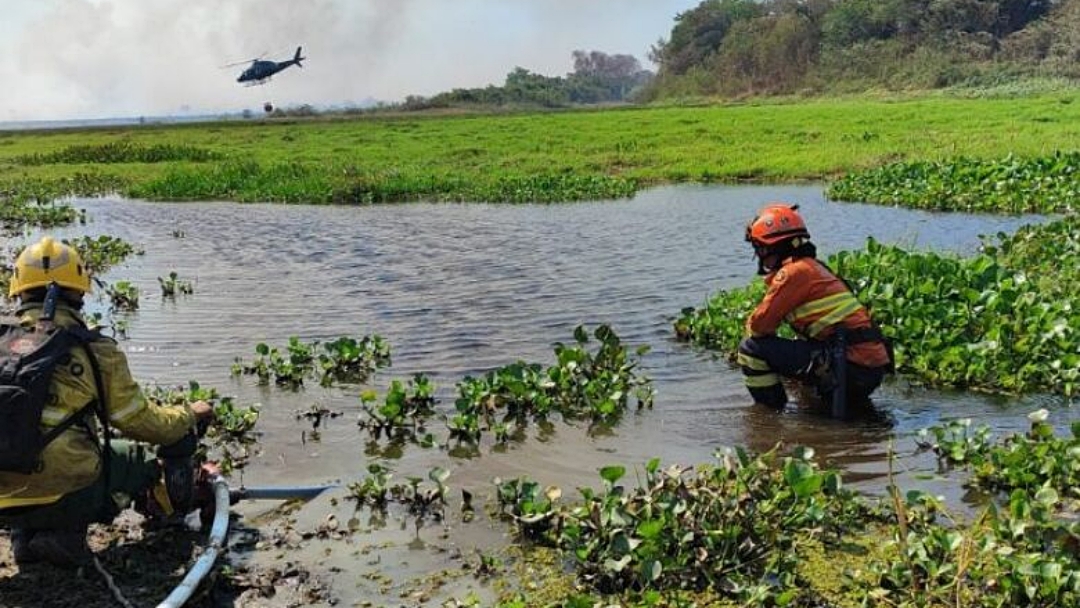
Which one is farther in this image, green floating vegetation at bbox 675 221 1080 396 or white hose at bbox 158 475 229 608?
green floating vegetation at bbox 675 221 1080 396

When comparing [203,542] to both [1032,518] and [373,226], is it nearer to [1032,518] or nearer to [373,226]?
[1032,518]

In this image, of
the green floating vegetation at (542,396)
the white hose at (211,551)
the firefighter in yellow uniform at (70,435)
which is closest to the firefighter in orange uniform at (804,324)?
the green floating vegetation at (542,396)

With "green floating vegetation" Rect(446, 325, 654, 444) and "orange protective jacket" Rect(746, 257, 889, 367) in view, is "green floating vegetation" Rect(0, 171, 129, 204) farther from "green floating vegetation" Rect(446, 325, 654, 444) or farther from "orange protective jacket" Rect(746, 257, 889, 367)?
"orange protective jacket" Rect(746, 257, 889, 367)

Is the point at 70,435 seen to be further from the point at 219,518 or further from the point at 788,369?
the point at 788,369

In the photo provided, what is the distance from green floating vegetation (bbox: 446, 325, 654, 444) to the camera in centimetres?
743

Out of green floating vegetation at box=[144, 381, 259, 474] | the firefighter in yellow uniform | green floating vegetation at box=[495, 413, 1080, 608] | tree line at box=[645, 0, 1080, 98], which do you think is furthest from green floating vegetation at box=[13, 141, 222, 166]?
tree line at box=[645, 0, 1080, 98]

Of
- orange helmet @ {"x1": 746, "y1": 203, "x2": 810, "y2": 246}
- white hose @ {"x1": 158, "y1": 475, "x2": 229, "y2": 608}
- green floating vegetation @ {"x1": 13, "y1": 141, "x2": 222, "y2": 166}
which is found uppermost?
green floating vegetation @ {"x1": 13, "y1": 141, "x2": 222, "y2": 166}

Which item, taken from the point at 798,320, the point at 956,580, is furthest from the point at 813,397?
the point at 956,580

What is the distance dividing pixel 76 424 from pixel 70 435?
62mm

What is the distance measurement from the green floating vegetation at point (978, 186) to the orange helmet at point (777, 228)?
11115 mm

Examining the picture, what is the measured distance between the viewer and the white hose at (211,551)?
4449mm

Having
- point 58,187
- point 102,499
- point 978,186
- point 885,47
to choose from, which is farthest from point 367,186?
point 885,47

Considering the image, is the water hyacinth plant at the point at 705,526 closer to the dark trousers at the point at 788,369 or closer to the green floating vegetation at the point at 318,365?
the dark trousers at the point at 788,369

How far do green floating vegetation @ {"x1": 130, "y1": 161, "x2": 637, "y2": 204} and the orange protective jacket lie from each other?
16310 mm
